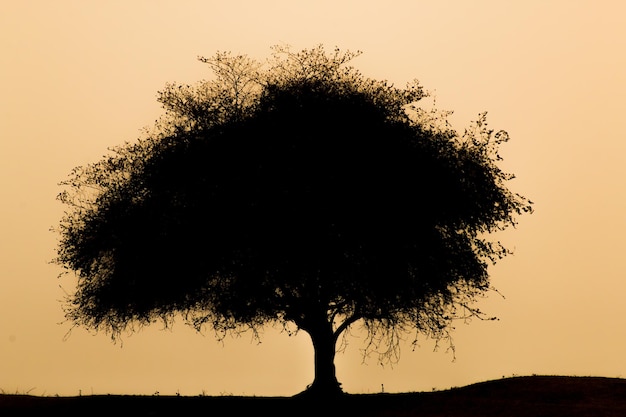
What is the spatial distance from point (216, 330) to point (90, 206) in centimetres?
701

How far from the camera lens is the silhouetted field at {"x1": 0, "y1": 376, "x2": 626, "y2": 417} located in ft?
88.4

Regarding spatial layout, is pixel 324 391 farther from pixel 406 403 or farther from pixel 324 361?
pixel 406 403

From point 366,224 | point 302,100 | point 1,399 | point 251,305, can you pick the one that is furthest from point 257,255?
point 1,399

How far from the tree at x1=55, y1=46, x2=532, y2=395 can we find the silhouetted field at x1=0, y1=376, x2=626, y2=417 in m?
1.95

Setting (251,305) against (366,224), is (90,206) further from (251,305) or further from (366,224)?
(366,224)

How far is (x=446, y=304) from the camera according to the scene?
28.7 metres

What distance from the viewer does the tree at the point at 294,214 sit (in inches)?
1075

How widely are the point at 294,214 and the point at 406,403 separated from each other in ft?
28.1

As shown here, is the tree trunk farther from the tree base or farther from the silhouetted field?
the silhouetted field

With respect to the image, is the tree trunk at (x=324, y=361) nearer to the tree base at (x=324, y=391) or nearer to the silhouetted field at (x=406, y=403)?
the tree base at (x=324, y=391)

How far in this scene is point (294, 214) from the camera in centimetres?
2702

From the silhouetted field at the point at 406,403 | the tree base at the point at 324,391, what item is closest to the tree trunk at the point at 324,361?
the tree base at the point at 324,391

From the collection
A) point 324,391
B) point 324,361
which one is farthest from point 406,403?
point 324,361

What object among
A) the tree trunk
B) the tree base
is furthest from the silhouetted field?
the tree trunk
